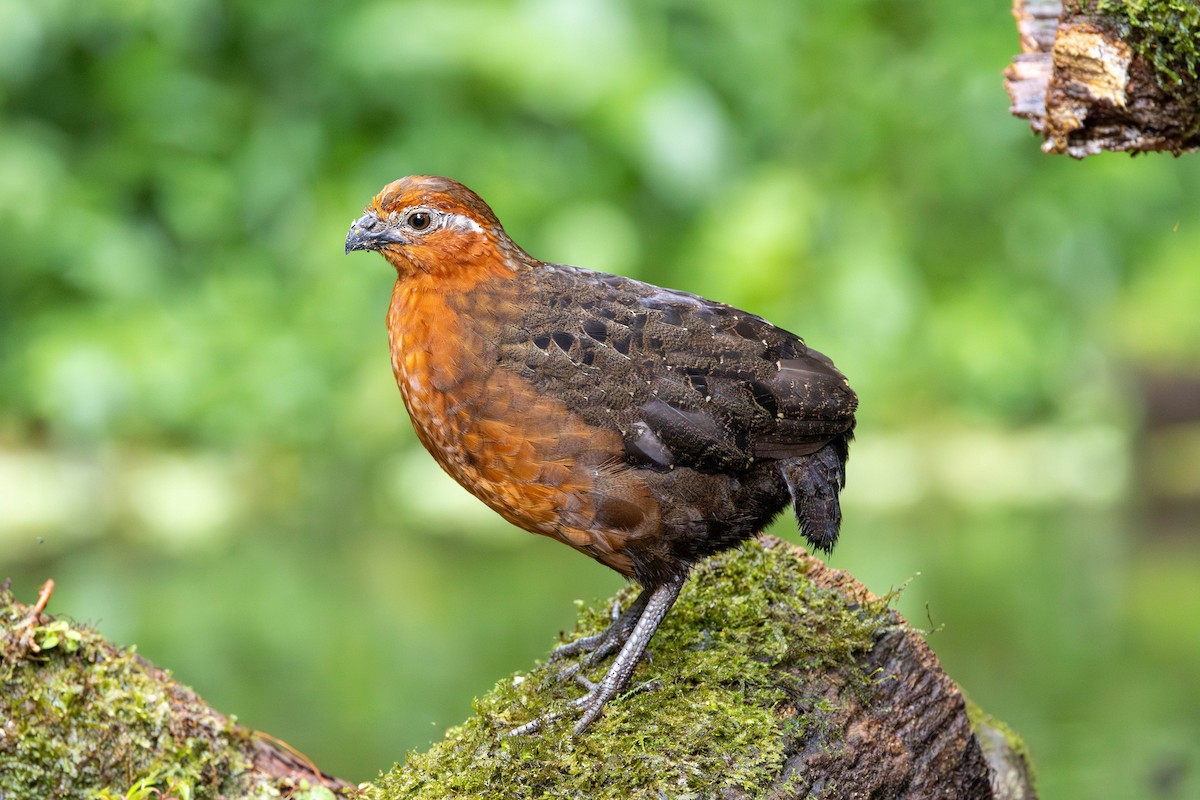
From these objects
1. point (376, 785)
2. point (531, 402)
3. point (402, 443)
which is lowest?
point (376, 785)

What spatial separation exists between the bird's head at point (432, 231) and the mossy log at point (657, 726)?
3.09 feet

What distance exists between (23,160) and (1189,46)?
6.62 meters

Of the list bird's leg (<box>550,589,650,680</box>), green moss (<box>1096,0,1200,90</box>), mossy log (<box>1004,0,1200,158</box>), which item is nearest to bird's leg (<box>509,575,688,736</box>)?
bird's leg (<box>550,589,650,680</box>)

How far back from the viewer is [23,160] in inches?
306

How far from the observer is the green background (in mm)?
6922

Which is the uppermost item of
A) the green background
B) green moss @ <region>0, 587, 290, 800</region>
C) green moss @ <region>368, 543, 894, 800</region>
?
the green background

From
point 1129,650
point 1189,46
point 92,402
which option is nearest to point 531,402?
point 1189,46

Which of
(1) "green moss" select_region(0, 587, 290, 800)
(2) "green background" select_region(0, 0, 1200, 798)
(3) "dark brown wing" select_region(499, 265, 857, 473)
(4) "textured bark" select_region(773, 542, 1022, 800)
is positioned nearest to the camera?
(1) "green moss" select_region(0, 587, 290, 800)

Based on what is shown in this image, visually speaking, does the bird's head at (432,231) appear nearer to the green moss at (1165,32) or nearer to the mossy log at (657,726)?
the mossy log at (657,726)

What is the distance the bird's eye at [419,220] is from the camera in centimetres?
314

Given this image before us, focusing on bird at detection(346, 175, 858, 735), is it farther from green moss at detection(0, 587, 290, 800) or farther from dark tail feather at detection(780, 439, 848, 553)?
green moss at detection(0, 587, 290, 800)

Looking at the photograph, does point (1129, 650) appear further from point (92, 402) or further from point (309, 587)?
point (92, 402)

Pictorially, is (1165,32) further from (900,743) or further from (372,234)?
(372,234)

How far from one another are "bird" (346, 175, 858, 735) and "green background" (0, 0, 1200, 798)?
304cm
